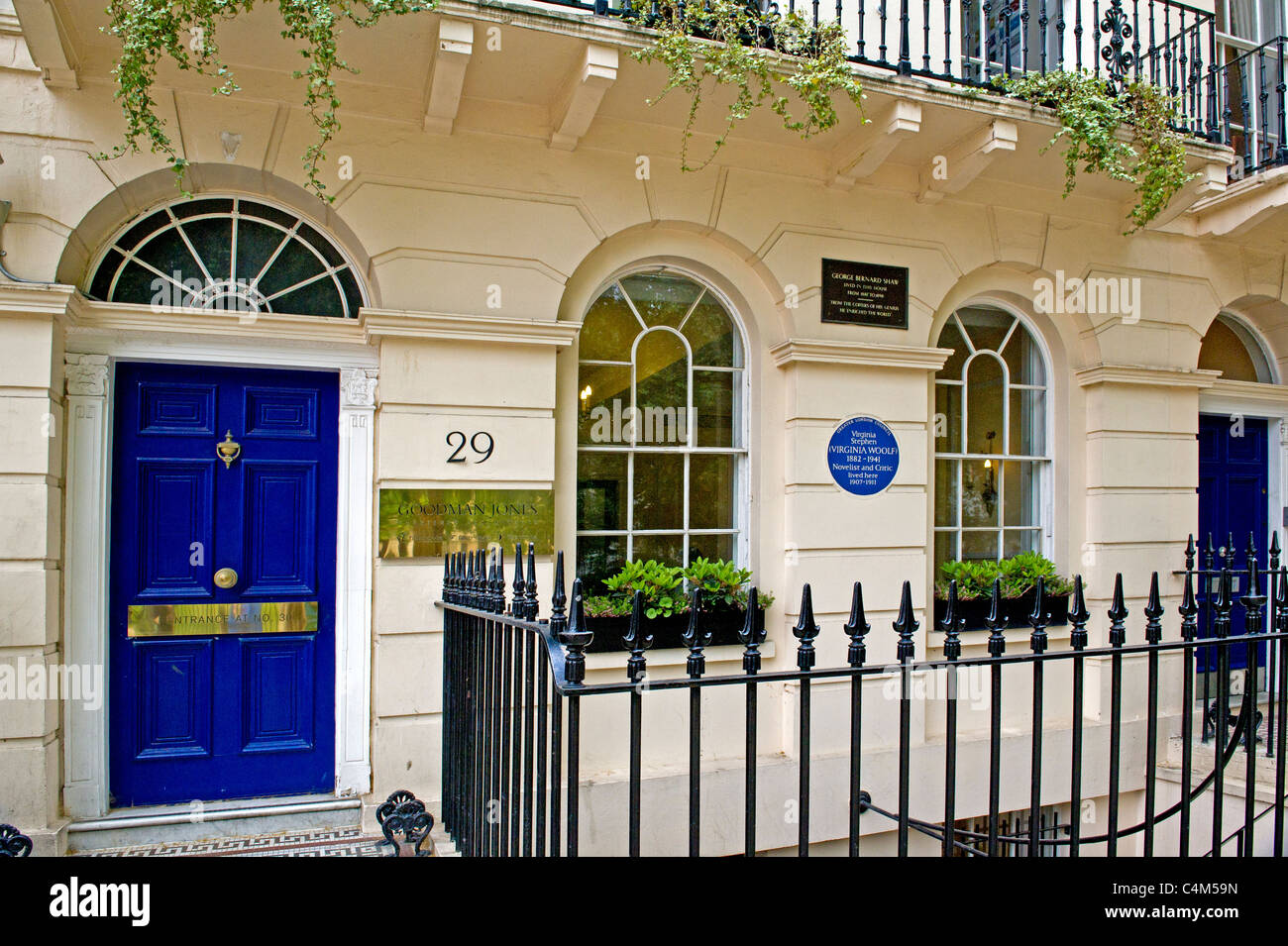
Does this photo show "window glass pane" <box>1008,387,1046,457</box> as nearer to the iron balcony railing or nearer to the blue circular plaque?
the blue circular plaque

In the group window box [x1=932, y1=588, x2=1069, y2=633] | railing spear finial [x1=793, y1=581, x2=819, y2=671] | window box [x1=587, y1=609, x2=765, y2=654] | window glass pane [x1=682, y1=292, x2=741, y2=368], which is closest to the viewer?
railing spear finial [x1=793, y1=581, x2=819, y2=671]

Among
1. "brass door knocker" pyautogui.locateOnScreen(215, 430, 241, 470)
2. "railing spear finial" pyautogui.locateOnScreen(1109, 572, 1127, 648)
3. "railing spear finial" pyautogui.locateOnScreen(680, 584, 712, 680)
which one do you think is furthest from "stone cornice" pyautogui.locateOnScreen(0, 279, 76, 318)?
"railing spear finial" pyautogui.locateOnScreen(1109, 572, 1127, 648)

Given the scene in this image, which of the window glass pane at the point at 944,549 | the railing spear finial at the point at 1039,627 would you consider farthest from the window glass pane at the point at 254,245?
the window glass pane at the point at 944,549

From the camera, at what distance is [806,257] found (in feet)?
18.7

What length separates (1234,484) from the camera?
7223 millimetres

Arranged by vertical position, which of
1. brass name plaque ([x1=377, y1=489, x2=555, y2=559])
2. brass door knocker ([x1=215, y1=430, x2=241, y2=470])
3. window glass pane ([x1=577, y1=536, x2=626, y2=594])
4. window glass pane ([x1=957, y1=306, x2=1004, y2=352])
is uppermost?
window glass pane ([x1=957, y1=306, x2=1004, y2=352])

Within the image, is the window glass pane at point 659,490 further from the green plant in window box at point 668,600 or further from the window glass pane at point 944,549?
the window glass pane at point 944,549

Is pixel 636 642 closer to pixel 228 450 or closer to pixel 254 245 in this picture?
pixel 228 450

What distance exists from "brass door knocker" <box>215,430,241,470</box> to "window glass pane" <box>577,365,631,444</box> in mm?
2029

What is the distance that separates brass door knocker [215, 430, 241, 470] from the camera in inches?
190

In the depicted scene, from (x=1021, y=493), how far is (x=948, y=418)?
3.03 ft

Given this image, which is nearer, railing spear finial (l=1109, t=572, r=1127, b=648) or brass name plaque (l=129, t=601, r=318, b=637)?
railing spear finial (l=1109, t=572, r=1127, b=648)

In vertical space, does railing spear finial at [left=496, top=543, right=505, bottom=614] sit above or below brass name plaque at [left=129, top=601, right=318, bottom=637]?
above
